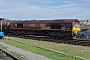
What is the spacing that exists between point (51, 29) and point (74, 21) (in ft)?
17.0

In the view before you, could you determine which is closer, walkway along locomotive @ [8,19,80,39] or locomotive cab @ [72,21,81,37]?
locomotive cab @ [72,21,81,37]

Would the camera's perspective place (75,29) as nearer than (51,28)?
Yes

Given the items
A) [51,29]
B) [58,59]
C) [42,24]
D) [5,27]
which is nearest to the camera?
[58,59]

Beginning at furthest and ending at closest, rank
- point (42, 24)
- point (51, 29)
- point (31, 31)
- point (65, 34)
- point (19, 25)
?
point (19, 25) → point (31, 31) → point (42, 24) → point (51, 29) → point (65, 34)

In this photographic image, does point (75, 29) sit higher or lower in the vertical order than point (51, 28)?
lower

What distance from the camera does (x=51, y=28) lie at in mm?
43000

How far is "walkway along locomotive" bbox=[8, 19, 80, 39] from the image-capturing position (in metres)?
39.3

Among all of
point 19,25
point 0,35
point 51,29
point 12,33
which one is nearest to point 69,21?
point 51,29

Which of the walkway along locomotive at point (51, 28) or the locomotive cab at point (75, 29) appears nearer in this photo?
the locomotive cab at point (75, 29)

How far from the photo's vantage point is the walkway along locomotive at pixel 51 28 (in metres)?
39.3

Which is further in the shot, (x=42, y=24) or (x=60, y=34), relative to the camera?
(x=42, y=24)

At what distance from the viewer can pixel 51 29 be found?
141 feet

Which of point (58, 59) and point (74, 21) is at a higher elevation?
point (74, 21)

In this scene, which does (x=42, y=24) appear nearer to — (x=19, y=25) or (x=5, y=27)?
(x=19, y=25)
